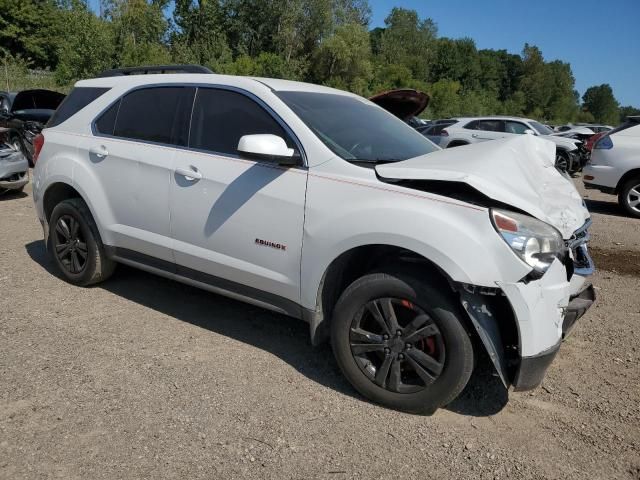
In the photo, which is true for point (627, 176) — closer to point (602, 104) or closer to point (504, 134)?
point (504, 134)

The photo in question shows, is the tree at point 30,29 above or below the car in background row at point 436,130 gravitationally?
above

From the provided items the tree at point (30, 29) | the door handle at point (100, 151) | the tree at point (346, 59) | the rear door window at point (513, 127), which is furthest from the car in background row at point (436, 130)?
the tree at point (30, 29)

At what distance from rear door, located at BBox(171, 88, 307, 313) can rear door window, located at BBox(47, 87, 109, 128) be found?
4.04 ft

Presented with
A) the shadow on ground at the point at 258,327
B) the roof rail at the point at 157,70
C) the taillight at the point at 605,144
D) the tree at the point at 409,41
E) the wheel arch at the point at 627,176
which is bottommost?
the shadow on ground at the point at 258,327

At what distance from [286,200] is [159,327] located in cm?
153

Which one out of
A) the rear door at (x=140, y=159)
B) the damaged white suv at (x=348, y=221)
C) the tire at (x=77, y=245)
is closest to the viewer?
the damaged white suv at (x=348, y=221)

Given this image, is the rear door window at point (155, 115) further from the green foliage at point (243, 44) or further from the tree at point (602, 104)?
the tree at point (602, 104)

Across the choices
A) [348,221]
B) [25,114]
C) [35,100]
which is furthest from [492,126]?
[348,221]

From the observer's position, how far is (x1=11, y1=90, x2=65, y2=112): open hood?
12.2 meters

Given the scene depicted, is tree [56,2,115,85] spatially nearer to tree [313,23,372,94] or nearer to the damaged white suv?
tree [313,23,372,94]

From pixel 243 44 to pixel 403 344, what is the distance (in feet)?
177

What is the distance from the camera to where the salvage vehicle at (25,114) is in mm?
11422

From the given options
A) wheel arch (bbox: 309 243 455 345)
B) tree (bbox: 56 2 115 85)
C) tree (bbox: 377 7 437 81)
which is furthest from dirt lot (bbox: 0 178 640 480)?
tree (bbox: 377 7 437 81)

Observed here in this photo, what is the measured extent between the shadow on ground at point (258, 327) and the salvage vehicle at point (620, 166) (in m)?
6.57
